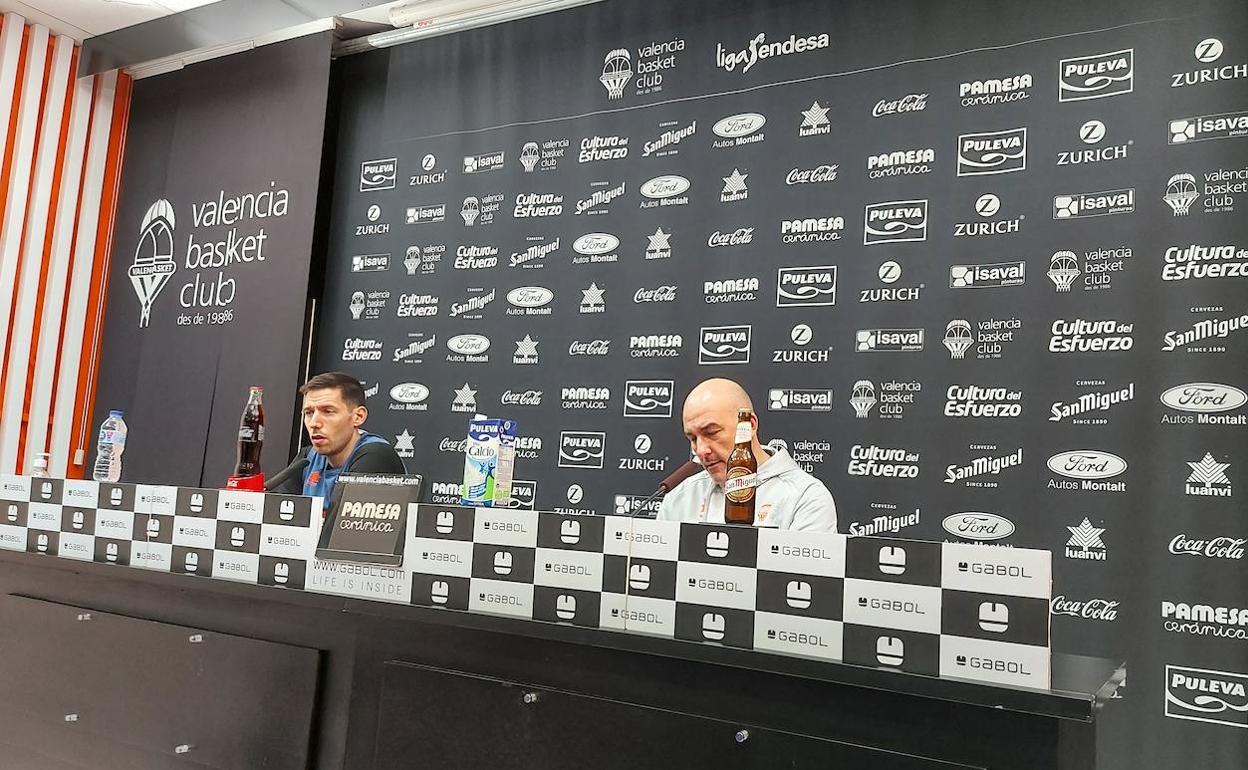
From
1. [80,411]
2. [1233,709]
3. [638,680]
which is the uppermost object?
[80,411]

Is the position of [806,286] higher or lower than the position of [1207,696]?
higher

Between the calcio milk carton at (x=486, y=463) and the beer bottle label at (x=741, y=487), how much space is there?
A: 0.43 meters

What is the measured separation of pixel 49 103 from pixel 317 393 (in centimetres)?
Result: 299

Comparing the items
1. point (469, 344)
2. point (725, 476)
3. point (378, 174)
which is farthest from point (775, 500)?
point (378, 174)

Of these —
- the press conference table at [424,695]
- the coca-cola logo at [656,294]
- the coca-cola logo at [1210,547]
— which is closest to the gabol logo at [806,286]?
the coca-cola logo at [656,294]

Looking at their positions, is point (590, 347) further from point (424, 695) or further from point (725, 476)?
point (424, 695)

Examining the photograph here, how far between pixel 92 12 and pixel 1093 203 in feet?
15.9

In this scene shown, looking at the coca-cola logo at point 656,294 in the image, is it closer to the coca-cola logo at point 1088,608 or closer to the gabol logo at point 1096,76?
the gabol logo at point 1096,76

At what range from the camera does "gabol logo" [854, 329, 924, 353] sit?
3.33m

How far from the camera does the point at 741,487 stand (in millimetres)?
1655

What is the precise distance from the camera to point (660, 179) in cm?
395

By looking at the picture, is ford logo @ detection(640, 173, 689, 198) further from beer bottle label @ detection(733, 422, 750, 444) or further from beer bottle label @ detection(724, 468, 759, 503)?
beer bottle label @ detection(724, 468, 759, 503)

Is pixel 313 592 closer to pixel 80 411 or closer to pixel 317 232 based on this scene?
pixel 317 232

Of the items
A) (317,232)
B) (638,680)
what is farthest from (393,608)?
(317,232)
